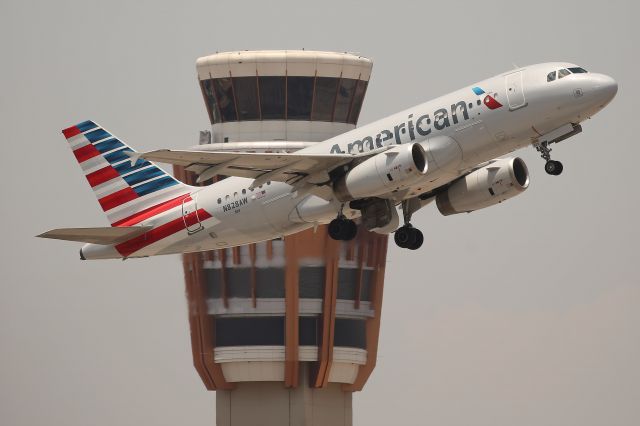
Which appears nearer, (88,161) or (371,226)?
(371,226)

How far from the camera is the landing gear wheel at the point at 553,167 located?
3497 inches

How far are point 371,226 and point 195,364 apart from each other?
45.3 metres

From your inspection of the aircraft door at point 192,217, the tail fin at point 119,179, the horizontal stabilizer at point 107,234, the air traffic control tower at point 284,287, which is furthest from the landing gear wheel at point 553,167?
the air traffic control tower at point 284,287

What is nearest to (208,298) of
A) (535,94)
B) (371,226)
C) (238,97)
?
(238,97)

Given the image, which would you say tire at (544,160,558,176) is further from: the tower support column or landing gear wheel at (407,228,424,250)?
the tower support column

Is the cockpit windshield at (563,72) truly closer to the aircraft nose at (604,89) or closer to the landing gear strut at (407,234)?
the aircraft nose at (604,89)

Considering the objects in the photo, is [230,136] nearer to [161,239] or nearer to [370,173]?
[161,239]

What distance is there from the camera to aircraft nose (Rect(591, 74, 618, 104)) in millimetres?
87500

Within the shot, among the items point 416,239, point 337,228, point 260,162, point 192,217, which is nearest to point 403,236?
point 416,239

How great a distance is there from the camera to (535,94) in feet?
290

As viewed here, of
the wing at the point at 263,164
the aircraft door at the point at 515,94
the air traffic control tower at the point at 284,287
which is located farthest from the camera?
the air traffic control tower at the point at 284,287

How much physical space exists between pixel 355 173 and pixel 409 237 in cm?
710

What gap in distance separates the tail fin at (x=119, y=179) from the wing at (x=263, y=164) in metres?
7.60

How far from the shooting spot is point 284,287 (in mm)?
133625
